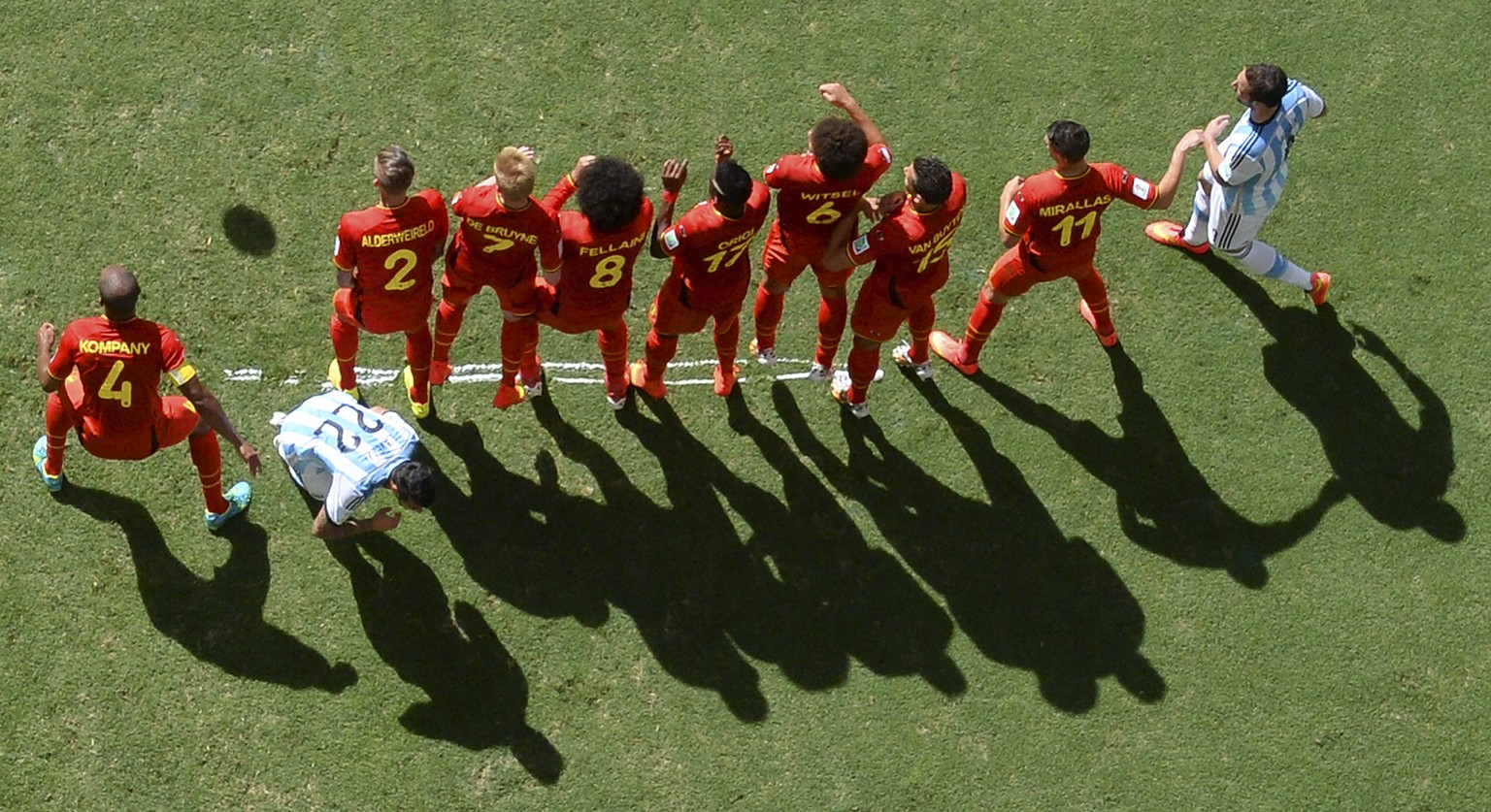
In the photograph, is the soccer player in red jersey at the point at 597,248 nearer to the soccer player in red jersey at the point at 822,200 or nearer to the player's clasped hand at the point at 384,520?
the soccer player in red jersey at the point at 822,200

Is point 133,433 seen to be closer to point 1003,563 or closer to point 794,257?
point 794,257

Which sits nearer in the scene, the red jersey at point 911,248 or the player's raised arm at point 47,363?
the player's raised arm at point 47,363

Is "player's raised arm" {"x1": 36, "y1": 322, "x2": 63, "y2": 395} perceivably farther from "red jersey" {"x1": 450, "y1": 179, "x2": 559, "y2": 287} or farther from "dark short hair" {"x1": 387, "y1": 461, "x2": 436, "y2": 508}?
"red jersey" {"x1": 450, "y1": 179, "x2": 559, "y2": 287}

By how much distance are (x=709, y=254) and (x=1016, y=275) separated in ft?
6.59

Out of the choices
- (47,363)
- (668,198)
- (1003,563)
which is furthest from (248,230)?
(1003,563)

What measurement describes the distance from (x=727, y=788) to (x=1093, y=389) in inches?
136

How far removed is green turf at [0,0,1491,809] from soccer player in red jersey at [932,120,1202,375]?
0.74 meters

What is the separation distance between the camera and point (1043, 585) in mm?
8180

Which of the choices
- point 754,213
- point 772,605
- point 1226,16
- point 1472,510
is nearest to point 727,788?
point 772,605

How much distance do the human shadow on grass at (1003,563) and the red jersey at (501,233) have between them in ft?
6.96

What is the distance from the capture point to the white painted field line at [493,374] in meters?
8.34

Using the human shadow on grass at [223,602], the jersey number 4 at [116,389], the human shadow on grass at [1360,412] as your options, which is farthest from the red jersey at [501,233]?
the human shadow on grass at [1360,412]

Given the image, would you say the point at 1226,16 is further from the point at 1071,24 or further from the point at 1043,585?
the point at 1043,585

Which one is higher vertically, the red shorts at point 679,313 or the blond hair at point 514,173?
the blond hair at point 514,173
